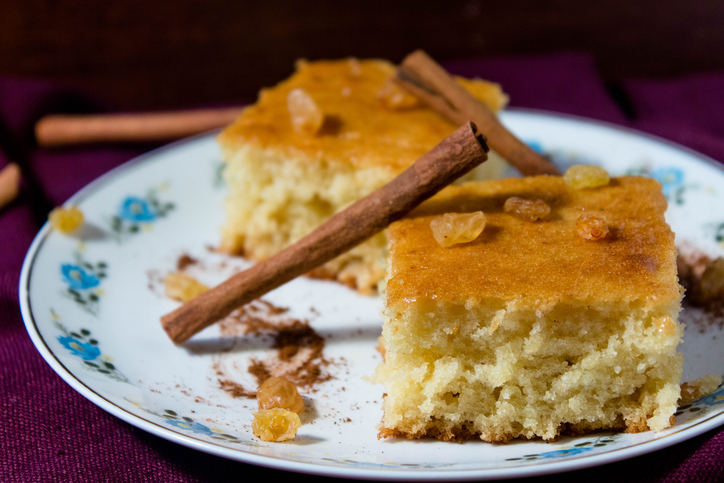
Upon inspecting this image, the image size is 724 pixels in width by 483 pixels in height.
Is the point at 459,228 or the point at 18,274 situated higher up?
the point at 459,228

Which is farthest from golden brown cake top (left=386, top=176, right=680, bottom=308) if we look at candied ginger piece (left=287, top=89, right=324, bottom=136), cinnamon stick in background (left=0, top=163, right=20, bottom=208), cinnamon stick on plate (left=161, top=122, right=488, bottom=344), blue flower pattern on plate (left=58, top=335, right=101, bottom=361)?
cinnamon stick in background (left=0, top=163, right=20, bottom=208)

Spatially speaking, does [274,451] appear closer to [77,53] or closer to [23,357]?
[23,357]

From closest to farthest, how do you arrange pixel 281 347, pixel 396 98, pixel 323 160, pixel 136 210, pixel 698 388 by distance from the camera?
1. pixel 698 388
2. pixel 281 347
3. pixel 323 160
4. pixel 396 98
5. pixel 136 210

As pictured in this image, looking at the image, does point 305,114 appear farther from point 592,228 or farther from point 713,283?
point 713,283

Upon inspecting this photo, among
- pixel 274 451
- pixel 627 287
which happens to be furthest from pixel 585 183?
pixel 274 451

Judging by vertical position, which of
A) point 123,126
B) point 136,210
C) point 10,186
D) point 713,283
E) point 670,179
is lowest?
point 10,186

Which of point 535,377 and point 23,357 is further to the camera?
point 23,357

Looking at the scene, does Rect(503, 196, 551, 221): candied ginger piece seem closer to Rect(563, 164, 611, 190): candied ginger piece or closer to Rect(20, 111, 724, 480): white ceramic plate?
Rect(563, 164, 611, 190): candied ginger piece

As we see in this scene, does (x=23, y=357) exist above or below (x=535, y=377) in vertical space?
below

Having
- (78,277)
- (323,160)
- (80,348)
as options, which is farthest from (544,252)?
(78,277)
